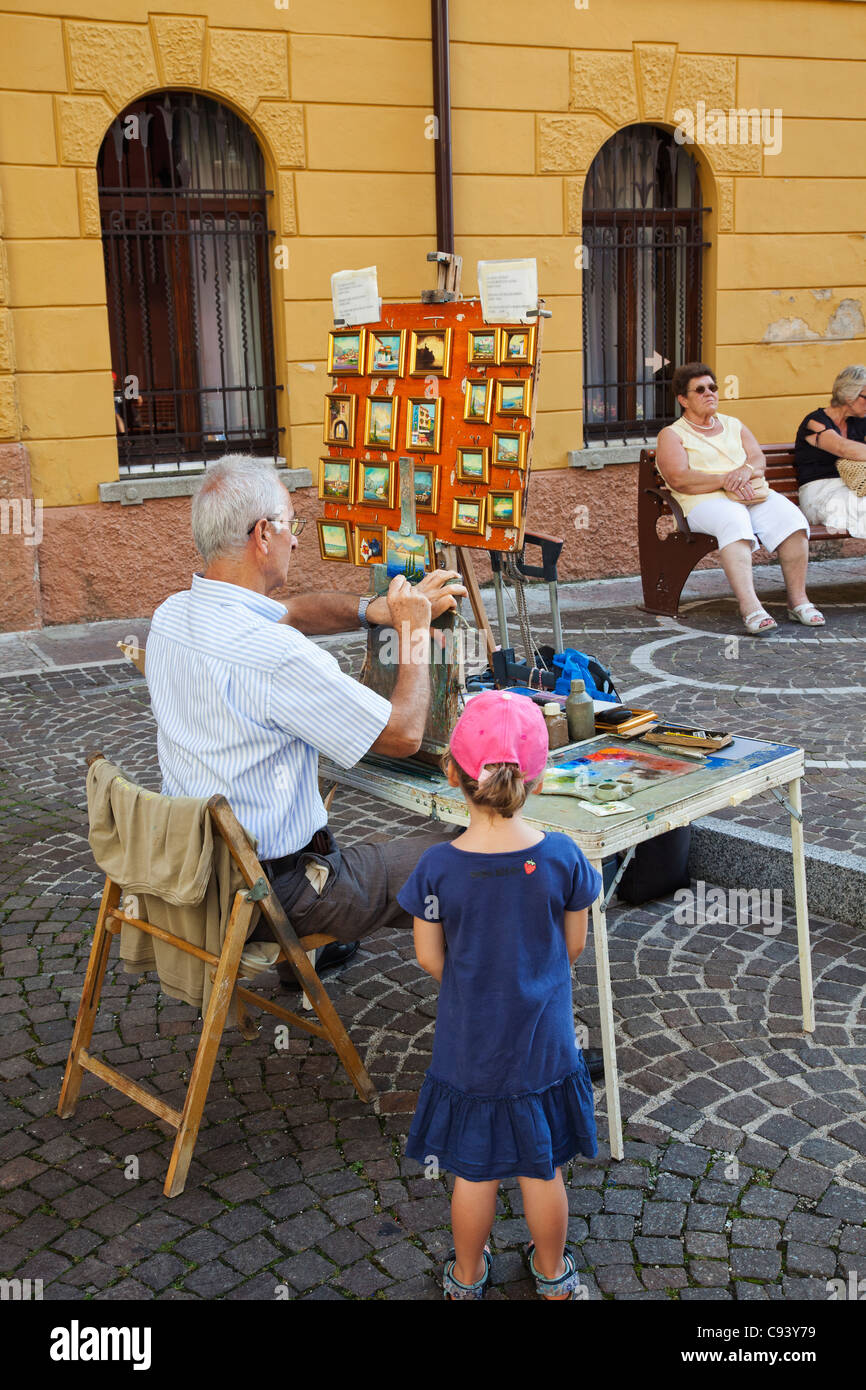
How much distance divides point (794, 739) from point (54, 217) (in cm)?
539

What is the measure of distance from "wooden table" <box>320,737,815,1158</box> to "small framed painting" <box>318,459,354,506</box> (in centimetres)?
212

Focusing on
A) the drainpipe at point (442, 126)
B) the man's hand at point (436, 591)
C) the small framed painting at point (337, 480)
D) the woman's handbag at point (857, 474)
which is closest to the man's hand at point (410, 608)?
the man's hand at point (436, 591)

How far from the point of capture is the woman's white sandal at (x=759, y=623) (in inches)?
311

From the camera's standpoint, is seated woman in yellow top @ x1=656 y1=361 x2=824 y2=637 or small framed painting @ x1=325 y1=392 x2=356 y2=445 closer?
small framed painting @ x1=325 y1=392 x2=356 y2=445

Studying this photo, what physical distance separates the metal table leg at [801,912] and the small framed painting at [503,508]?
1922 millimetres

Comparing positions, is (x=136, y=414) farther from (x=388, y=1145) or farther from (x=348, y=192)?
(x=388, y=1145)

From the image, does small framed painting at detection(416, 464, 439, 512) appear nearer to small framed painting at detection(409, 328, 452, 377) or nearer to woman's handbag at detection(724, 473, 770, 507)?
small framed painting at detection(409, 328, 452, 377)

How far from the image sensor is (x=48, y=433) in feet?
27.5

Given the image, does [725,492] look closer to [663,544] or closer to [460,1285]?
[663,544]

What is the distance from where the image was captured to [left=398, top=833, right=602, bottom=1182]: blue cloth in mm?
2408

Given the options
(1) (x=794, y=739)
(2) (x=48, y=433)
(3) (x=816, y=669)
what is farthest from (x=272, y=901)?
(2) (x=48, y=433)

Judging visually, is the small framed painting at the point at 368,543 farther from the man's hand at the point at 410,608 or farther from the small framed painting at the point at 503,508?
the man's hand at the point at 410,608

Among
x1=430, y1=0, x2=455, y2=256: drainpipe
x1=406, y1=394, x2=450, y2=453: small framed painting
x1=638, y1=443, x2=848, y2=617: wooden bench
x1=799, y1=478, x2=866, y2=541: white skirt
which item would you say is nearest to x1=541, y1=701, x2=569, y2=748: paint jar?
x1=406, y1=394, x2=450, y2=453: small framed painting

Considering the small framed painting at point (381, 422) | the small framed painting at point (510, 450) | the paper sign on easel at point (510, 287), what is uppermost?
the paper sign on easel at point (510, 287)
